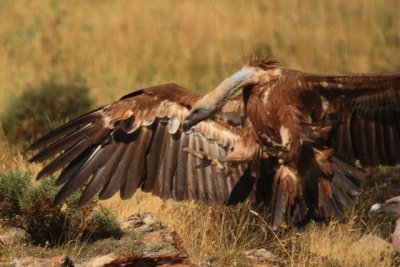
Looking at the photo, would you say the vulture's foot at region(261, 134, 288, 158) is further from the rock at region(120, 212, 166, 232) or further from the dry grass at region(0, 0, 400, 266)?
the dry grass at region(0, 0, 400, 266)

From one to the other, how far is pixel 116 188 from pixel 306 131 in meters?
1.73

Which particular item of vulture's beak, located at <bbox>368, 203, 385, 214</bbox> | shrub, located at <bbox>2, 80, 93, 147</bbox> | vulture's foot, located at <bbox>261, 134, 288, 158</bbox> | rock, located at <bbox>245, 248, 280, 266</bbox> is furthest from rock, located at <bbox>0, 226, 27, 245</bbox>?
shrub, located at <bbox>2, 80, 93, 147</bbox>

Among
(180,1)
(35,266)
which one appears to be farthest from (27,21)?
(35,266)

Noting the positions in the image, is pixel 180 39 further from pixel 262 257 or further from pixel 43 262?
pixel 43 262

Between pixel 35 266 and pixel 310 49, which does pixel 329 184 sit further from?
pixel 310 49

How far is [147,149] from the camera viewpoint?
34.1ft

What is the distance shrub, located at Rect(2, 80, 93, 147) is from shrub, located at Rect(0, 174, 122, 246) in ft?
16.0

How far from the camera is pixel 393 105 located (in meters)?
10.1

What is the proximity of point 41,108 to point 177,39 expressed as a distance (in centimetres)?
593

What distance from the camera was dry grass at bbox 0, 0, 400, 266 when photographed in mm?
19359

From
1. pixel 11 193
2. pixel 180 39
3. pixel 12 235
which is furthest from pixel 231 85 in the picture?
pixel 180 39

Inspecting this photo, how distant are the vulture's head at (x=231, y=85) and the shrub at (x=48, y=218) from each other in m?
1.15

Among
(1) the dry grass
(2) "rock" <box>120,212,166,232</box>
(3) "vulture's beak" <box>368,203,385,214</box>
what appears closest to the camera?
(2) "rock" <box>120,212,166,232</box>

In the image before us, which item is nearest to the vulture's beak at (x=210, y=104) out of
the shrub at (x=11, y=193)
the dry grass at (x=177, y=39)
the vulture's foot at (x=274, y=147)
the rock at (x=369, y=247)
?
the vulture's foot at (x=274, y=147)
